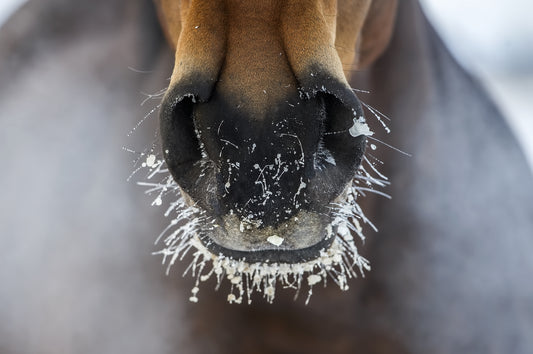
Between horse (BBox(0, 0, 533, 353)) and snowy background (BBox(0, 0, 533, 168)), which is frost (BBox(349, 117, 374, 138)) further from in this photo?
snowy background (BBox(0, 0, 533, 168))

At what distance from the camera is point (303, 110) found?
2.60 ft

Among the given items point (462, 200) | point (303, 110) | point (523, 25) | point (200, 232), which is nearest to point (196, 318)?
point (200, 232)

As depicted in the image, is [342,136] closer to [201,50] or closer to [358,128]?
[358,128]

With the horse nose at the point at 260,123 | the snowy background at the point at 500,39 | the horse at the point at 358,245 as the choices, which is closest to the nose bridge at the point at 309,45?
the horse nose at the point at 260,123

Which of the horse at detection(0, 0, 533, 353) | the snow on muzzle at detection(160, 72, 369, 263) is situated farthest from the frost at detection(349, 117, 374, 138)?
the horse at detection(0, 0, 533, 353)

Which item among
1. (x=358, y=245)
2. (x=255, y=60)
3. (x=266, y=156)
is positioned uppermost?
(x=255, y=60)

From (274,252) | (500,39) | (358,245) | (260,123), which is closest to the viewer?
(260,123)

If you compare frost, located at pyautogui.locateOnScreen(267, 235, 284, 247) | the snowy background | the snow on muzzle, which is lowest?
frost, located at pyautogui.locateOnScreen(267, 235, 284, 247)

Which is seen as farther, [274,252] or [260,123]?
[274,252]

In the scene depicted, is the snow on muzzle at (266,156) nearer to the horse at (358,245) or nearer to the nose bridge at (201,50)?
the nose bridge at (201,50)

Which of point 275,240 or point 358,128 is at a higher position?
point 358,128

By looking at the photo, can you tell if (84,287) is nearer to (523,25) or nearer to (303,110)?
(303,110)

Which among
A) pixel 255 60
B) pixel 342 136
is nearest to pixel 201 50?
pixel 255 60

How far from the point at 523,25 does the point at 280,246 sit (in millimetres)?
4498
